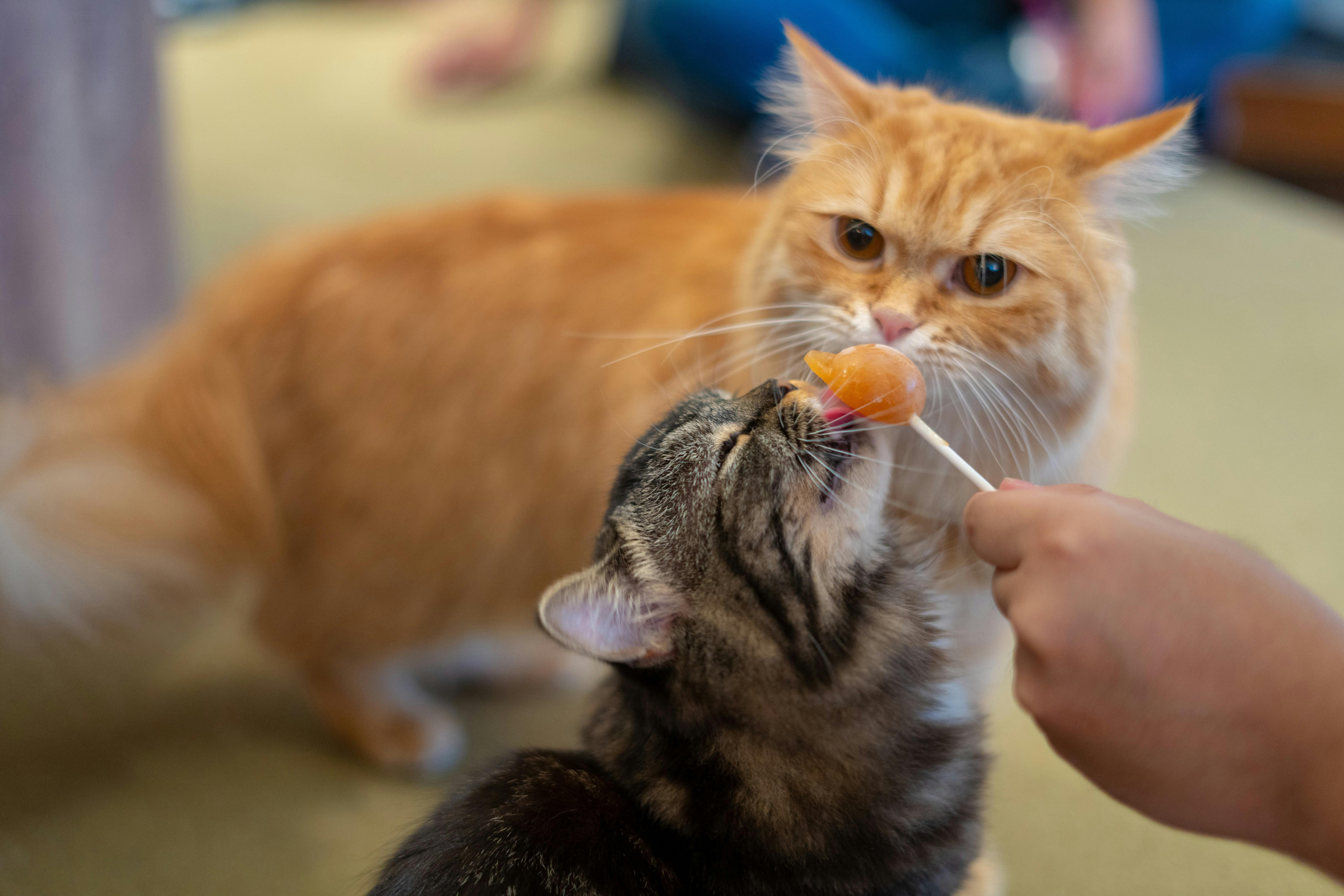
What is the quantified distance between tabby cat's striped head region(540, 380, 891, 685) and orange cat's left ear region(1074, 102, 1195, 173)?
0.41m

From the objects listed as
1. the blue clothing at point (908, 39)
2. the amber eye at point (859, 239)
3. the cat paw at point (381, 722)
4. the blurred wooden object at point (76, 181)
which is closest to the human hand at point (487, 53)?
the blue clothing at point (908, 39)

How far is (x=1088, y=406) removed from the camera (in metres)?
1.06

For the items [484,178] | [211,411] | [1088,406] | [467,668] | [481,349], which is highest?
[1088,406]

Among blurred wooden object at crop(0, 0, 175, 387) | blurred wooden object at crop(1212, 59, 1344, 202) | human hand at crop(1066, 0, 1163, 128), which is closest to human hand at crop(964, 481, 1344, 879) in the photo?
blurred wooden object at crop(0, 0, 175, 387)

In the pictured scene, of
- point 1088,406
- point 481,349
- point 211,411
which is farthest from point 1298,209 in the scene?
point 211,411

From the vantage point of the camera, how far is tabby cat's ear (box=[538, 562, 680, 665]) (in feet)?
2.84

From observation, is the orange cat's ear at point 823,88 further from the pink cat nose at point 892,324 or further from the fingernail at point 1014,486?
the fingernail at point 1014,486

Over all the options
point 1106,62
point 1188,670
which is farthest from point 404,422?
point 1106,62

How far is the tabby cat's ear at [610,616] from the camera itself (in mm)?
865

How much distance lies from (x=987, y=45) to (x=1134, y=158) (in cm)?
247

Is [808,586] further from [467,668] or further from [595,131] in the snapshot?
[595,131]

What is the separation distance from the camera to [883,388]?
33.2 inches

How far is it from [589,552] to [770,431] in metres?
0.41

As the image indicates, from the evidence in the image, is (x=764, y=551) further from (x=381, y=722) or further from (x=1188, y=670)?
(x=381, y=722)
